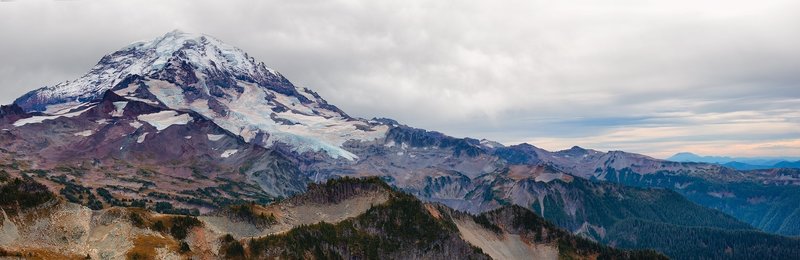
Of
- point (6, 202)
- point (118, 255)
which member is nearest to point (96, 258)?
point (118, 255)

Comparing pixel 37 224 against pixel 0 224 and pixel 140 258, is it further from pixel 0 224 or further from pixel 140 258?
pixel 140 258

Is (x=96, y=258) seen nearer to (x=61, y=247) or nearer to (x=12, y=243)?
(x=61, y=247)

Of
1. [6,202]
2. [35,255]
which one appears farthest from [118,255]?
[6,202]

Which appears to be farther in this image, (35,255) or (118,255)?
(118,255)

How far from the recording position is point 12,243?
602 ft

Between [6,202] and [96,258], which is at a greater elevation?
[6,202]

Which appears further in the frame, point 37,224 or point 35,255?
point 37,224

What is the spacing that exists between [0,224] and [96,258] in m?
28.5

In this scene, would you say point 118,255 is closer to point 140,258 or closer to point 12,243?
point 140,258

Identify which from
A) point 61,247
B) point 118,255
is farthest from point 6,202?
point 118,255

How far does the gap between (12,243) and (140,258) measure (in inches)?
1363

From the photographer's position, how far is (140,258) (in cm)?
19788

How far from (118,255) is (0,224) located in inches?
1331

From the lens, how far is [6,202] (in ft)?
652
